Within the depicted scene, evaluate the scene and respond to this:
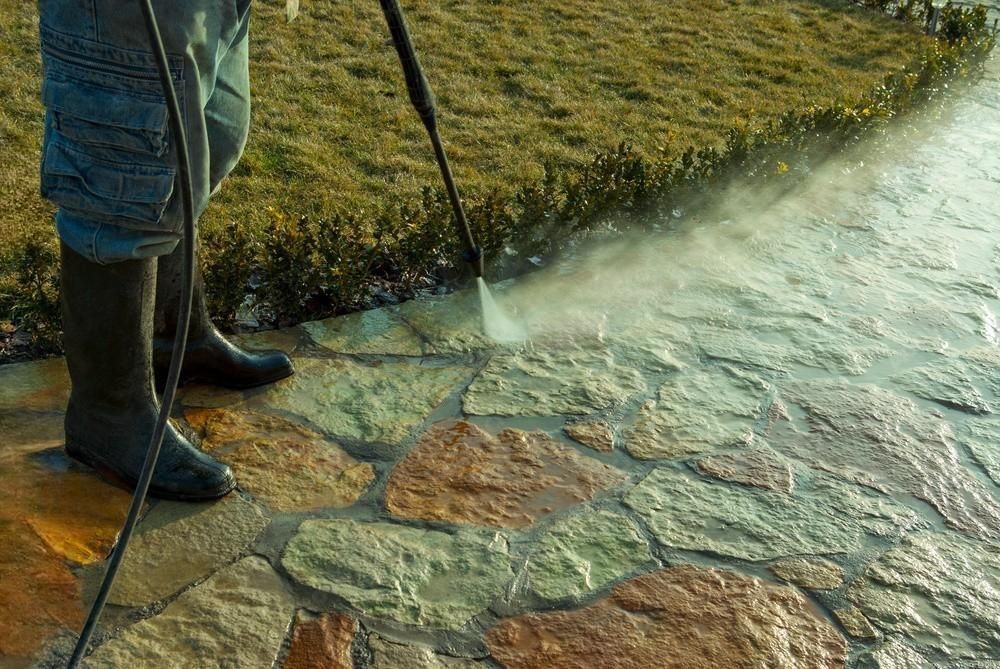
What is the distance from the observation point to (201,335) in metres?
3.48

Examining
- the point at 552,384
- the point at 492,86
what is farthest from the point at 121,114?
the point at 492,86

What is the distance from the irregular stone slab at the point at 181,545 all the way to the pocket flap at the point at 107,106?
1.07m

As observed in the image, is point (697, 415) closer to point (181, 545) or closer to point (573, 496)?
point (573, 496)

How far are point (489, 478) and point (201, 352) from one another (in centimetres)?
99

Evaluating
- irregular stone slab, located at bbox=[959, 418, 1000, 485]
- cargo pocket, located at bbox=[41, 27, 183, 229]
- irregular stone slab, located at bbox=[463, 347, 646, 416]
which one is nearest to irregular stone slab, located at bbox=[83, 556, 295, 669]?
cargo pocket, located at bbox=[41, 27, 183, 229]

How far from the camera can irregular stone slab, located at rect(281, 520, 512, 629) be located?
2.79 meters

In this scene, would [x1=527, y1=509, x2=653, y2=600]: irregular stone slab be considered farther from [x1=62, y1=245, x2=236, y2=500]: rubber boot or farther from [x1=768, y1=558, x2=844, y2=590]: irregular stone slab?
[x1=62, y1=245, x2=236, y2=500]: rubber boot

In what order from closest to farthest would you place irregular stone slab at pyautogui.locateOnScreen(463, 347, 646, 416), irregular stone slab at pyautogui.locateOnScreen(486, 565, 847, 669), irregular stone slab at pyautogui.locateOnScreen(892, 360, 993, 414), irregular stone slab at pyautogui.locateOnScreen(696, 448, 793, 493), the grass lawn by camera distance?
1. irregular stone slab at pyautogui.locateOnScreen(486, 565, 847, 669)
2. irregular stone slab at pyautogui.locateOnScreen(696, 448, 793, 493)
3. irregular stone slab at pyautogui.locateOnScreen(463, 347, 646, 416)
4. irregular stone slab at pyautogui.locateOnScreen(892, 360, 993, 414)
5. the grass lawn

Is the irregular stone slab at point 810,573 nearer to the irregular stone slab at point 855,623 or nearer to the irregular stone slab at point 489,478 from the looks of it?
the irregular stone slab at point 855,623

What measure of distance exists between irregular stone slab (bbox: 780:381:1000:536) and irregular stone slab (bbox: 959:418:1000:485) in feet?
0.20

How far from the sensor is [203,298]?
11.2 ft

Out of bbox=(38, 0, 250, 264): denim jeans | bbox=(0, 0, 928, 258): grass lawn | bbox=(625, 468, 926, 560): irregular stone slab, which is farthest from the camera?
bbox=(0, 0, 928, 258): grass lawn

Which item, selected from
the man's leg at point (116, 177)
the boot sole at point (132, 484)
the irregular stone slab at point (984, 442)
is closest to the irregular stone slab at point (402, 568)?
the boot sole at point (132, 484)

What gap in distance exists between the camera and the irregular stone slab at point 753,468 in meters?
3.44
